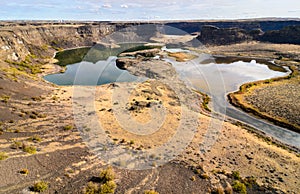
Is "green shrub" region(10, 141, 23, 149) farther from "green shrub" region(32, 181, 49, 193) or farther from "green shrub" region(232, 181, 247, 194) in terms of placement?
"green shrub" region(232, 181, 247, 194)

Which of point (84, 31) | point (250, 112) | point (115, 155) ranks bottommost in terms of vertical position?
point (250, 112)

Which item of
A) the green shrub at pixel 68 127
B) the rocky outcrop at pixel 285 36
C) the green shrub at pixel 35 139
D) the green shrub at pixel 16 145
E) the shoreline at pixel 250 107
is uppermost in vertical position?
the rocky outcrop at pixel 285 36

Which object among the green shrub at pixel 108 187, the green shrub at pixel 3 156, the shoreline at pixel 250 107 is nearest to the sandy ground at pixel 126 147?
the green shrub at pixel 3 156

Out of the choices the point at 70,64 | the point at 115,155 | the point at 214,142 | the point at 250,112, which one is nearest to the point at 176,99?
the point at 250,112

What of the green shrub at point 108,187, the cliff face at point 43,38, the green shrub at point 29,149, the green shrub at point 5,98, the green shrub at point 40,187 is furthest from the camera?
the cliff face at point 43,38

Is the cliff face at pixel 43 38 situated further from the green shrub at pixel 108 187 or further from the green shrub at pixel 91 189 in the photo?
the green shrub at pixel 108 187

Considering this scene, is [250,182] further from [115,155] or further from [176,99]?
[176,99]
